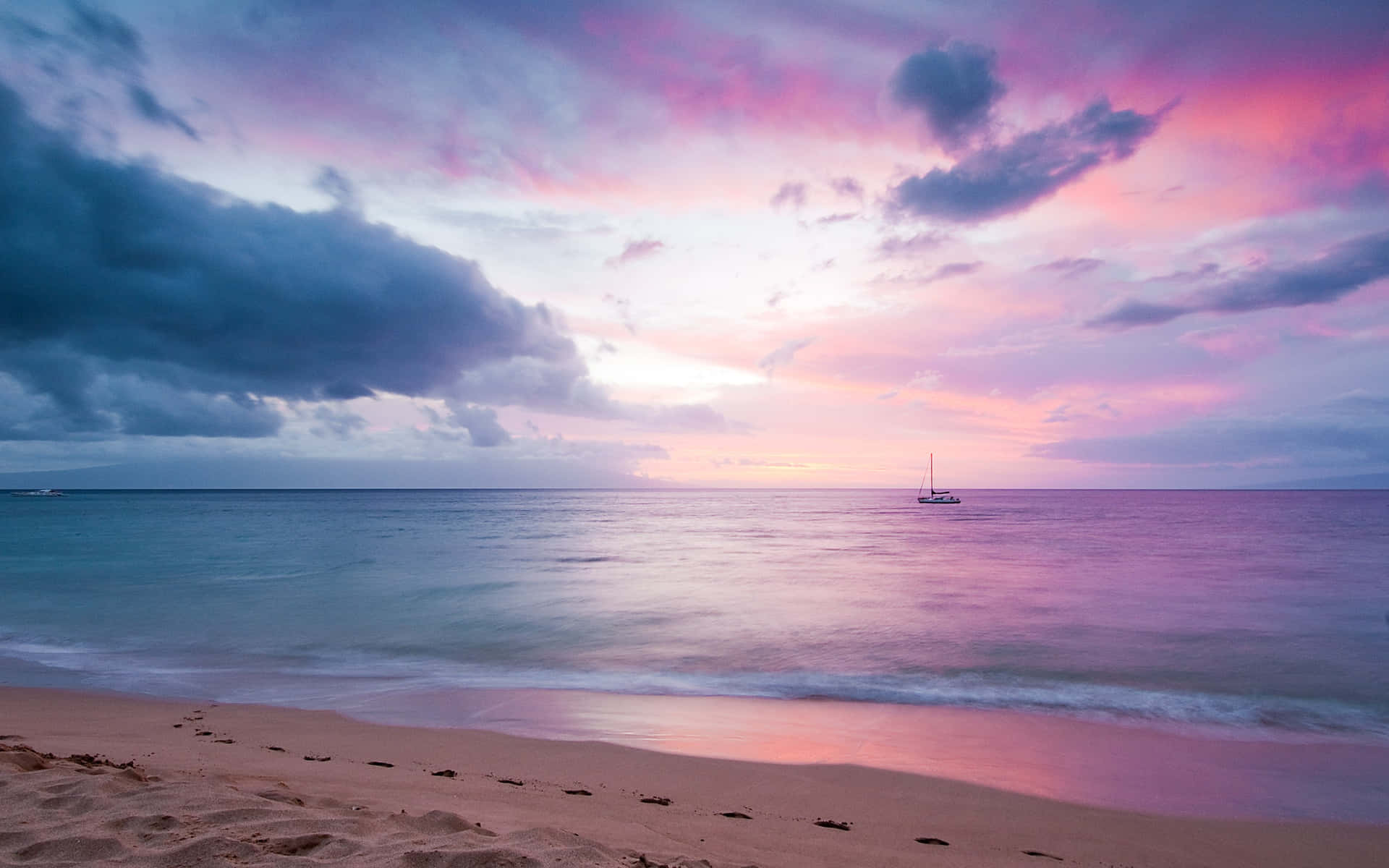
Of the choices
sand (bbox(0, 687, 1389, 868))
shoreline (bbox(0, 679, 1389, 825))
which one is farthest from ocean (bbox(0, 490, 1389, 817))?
sand (bbox(0, 687, 1389, 868))

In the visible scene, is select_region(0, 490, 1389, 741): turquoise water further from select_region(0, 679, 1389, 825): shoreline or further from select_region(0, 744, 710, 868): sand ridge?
select_region(0, 744, 710, 868): sand ridge

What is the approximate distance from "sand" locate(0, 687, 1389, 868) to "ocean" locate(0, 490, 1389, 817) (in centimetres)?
176

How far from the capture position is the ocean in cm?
1086

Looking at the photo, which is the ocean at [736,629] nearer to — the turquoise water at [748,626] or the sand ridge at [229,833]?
the turquoise water at [748,626]

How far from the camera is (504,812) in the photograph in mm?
5285

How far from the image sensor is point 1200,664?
13.1 metres

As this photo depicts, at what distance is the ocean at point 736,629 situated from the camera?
10859 millimetres

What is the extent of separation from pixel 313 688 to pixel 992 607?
Answer: 56.3 feet

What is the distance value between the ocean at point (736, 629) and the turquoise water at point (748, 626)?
0.10 meters

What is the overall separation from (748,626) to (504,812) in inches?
488

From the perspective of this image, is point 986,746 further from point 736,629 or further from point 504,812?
point 736,629

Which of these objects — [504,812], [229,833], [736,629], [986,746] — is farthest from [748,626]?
[229,833]

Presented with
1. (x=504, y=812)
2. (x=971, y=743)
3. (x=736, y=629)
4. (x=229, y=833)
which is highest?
(x=229, y=833)

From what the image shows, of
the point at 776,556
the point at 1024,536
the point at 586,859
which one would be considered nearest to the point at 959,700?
the point at 586,859
